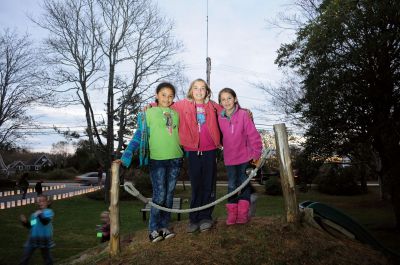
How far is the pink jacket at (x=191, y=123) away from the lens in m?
4.88

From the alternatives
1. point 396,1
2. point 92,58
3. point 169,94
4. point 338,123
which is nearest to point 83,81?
point 92,58

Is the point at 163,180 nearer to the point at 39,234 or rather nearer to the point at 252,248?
the point at 252,248

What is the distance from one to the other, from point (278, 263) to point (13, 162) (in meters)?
83.2

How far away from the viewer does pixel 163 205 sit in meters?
5.04

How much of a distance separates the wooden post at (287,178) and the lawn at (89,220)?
2792 millimetres

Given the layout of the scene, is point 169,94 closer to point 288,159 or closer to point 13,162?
point 288,159

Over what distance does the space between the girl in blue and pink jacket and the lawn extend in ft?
7.99

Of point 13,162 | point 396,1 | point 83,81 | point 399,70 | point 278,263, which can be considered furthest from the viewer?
point 13,162

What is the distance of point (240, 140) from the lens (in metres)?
5.06

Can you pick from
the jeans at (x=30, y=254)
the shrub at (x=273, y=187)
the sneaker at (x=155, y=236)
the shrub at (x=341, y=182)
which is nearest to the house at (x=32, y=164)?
the shrub at (x=273, y=187)

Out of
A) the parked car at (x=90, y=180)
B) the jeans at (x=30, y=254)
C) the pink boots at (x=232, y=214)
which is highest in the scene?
the parked car at (x=90, y=180)

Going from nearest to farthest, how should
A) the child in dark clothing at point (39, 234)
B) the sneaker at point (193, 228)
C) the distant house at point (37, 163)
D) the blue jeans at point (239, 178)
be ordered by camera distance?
1. the blue jeans at point (239, 178)
2. the sneaker at point (193, 228)
3. the child in dark clothing at point (39, 234)
4. the distant house at point (37, 163)

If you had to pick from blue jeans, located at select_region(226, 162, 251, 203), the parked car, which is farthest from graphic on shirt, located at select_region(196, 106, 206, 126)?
the parked car

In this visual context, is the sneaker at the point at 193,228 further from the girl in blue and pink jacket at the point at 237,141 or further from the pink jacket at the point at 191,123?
the pink jacket at the point at 191,123
